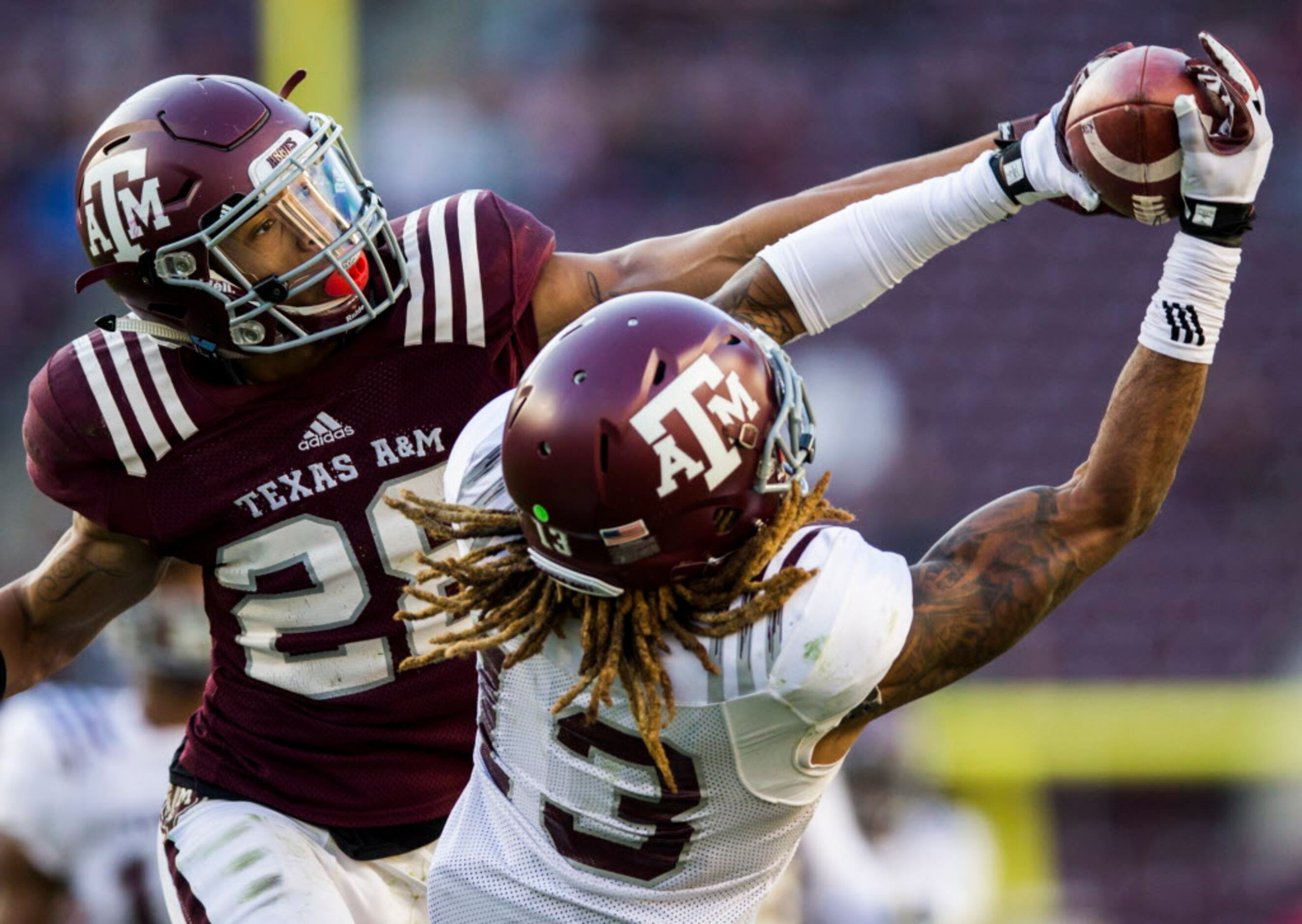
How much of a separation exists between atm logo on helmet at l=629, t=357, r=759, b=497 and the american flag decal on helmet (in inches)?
1.7

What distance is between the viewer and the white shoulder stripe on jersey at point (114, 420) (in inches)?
106

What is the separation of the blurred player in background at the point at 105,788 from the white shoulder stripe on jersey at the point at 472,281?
74.5 inches

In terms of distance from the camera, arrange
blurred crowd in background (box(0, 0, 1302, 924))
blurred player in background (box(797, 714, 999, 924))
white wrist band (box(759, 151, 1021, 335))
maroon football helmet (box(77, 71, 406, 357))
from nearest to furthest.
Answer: white wrist band (box(759, 151, 1021, 335)) < maroon football helmet (box(77, 71, 406, 357)) < blurred player in background (box(797, 714, 999, 924)) < blurred crowd in background (box(0, 0, 1302, 924))

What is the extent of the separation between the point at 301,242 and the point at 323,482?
0.37 meters

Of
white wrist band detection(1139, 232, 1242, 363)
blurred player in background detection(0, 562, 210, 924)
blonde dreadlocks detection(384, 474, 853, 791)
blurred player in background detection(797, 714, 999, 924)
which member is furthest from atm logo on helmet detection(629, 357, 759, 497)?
blurred player in background detection(797, 714, 999, 924)

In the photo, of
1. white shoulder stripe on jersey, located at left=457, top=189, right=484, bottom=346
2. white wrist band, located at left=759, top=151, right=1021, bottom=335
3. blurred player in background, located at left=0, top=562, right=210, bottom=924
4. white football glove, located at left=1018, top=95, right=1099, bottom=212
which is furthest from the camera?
blurred player in background, located at left=0, top=562, right=210, bottom=924

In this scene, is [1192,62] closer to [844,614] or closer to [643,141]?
[844,614]

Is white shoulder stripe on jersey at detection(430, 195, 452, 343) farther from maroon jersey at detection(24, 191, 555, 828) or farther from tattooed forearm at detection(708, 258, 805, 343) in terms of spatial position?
tattooed forearm at detection(708, 258, 805, 343)

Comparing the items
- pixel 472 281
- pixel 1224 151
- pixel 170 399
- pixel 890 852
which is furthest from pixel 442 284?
pixel 890 852

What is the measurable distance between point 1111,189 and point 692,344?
647 millimetres

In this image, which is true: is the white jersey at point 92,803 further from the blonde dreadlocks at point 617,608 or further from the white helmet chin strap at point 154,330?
the blonde dreadlocks at point 617,608

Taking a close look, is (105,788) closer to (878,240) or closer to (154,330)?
(154,330)

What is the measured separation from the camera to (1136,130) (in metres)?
2.20

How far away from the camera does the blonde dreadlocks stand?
2000mm
